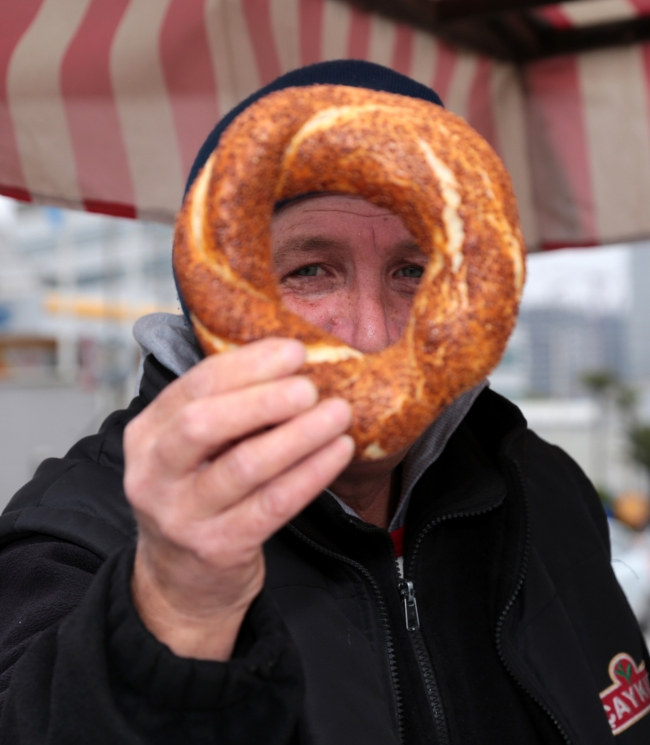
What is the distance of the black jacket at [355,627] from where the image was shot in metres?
0.92

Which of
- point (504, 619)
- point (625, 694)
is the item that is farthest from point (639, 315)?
point (504, 619)

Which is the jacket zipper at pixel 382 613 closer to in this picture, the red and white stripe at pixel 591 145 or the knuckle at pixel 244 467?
the knuckle at pixel 244 467

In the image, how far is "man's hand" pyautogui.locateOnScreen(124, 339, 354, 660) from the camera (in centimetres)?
83

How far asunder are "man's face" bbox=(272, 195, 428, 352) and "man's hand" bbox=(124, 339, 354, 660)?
526 mm

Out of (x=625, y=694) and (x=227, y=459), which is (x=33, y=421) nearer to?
(x=625, y=694)

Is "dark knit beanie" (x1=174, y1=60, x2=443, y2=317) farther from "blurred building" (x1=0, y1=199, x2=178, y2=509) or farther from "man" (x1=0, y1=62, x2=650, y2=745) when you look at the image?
"blurred building" (x1=0, y1=199, x2=178, y2=509)

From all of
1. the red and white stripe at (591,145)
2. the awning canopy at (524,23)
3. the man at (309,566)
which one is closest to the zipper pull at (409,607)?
the man at (309,566)

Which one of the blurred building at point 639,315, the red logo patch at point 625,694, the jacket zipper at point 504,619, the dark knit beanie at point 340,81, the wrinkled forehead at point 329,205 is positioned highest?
the dark knit beanie at point 340,81

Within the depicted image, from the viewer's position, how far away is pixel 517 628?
1614 mm

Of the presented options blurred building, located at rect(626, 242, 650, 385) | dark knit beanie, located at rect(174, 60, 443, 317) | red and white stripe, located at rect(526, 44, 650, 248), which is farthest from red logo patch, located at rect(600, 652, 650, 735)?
blurred building, located at rect(626, 242, 650, 385)

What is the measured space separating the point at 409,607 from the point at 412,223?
798mm

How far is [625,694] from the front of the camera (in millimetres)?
1802

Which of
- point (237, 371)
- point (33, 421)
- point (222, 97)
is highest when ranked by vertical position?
point (222, 97)

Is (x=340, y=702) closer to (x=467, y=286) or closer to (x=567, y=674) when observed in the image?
(x=567, y=674)
